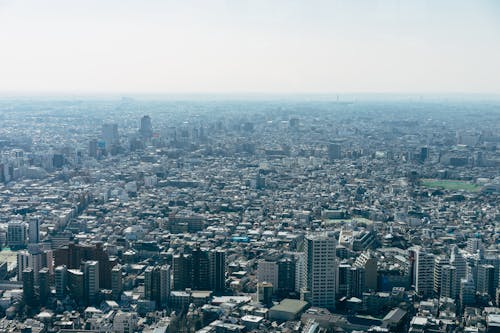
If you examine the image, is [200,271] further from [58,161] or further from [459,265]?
[58,161]

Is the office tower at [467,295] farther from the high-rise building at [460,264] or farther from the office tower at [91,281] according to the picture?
the office tower at [91,281]

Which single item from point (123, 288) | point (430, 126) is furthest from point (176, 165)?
point (430, 126)

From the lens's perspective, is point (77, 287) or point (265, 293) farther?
point (77, 287)

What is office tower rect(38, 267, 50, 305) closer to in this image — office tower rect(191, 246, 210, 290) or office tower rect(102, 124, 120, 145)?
office tower rect(191, 246, 210, 290)

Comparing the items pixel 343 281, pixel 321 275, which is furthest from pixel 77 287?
pixel 343 281

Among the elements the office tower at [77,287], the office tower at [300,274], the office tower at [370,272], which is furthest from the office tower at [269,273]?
the office tower at [77,287]

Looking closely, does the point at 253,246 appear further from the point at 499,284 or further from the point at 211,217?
the point at 499,284
